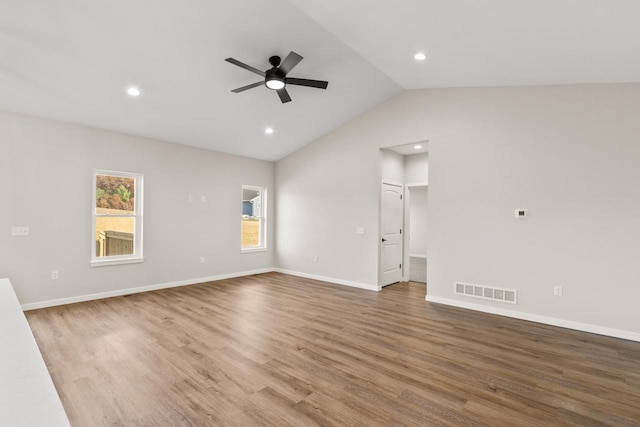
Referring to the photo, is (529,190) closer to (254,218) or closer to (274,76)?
(274,76)

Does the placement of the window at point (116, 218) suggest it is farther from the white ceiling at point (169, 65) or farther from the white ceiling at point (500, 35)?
the white ceiling at point (500, 35)

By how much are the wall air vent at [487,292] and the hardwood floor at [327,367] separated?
0.97 ft

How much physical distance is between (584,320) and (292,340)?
143 inches

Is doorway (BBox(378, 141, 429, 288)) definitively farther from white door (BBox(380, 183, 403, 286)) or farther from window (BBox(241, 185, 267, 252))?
window (BBox(241, 185, 267, 252))

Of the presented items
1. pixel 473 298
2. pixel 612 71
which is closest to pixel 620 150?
pixel 612 71

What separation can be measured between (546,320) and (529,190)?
1737 millimetres

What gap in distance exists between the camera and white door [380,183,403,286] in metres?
5.97

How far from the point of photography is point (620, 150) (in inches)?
143

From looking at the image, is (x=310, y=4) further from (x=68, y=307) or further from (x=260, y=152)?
(x=68, y=307)

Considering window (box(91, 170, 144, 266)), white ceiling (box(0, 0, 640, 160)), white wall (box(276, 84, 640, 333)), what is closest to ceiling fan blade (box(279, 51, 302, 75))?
white ceiling (box(0, 0, 640, 160))

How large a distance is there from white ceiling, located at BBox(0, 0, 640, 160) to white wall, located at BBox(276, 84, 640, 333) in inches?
14.1

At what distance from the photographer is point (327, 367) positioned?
282cm

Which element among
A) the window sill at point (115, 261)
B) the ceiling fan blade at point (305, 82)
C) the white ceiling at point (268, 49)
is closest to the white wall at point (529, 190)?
the white ceiling at point (268, 49)

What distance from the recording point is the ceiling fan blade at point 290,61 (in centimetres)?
313
